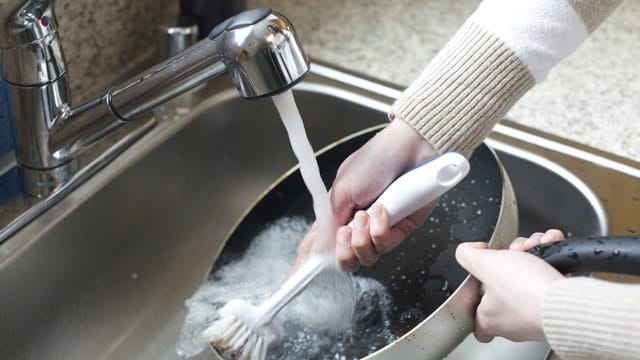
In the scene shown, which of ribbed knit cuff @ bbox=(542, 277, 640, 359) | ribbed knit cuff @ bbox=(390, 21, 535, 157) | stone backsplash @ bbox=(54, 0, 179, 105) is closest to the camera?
ribbed knit cuff @ bbox=(542, 277, 640, 359)

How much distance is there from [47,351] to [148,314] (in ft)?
0.39

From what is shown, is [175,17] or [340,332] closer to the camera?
[340,332]

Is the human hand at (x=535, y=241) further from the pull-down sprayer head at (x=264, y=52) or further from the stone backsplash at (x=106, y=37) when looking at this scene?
the stone backsplash at (x=106, y=37)

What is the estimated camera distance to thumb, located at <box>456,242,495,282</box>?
59 cm

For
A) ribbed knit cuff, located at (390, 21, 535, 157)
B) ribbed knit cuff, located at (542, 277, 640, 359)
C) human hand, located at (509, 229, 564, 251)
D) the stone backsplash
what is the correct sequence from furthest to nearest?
1. the stone backsplash
2. ribbed knit cuff, located at (390, 21, 535, 157)
3. human hand, located at (509, 229, 564, 251)
4. ribbed knit cuff, located at (542, 277, 640, 359)

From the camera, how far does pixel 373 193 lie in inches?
28.6

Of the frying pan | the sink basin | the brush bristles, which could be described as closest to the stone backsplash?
the sink basin

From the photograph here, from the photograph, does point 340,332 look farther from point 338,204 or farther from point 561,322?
point 561,322

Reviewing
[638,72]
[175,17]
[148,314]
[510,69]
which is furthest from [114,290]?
[638,72]

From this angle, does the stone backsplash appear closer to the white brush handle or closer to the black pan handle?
the white brush handle

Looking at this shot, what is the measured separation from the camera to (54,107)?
2.41 ft

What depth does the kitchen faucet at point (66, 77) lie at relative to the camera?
59cm

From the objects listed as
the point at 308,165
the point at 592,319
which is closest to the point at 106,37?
the point at 308,165

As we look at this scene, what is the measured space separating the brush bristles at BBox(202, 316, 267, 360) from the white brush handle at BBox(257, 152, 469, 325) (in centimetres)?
2
